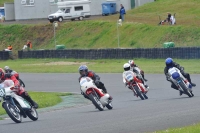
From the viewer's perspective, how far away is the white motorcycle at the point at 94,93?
53.9 ft

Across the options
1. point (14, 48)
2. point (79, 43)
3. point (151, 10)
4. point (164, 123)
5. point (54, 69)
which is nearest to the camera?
point (164, 123)

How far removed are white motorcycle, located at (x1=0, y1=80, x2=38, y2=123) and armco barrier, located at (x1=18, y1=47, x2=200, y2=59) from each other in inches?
825

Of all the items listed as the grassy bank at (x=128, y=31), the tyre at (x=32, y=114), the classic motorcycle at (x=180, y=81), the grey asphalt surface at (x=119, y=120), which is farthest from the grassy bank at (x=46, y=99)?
the grassy bank at (x=128, y=31)

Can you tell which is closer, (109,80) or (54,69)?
(109,80)

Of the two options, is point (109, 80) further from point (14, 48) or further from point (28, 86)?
point (14, 48)

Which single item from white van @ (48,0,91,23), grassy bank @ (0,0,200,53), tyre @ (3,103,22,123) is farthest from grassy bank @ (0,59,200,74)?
white van @ (48,0,91,23)

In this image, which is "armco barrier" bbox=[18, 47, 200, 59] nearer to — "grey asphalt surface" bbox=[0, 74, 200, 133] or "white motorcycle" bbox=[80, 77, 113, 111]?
"grey asphalt surface" bbox=[0, 74, 200, 133]

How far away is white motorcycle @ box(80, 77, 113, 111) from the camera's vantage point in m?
16.4

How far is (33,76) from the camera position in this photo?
3506 cm

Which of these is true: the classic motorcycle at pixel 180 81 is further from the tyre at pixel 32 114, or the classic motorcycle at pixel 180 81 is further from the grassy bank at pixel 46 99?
the tyre at pixel 32 114

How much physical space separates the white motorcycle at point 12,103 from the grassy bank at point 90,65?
54.0 feet

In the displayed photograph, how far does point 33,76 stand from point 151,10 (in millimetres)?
27601

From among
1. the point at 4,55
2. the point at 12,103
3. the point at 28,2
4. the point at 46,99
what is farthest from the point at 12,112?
the point at 28,2

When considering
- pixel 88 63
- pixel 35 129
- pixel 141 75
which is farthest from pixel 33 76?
pixel 35 129
